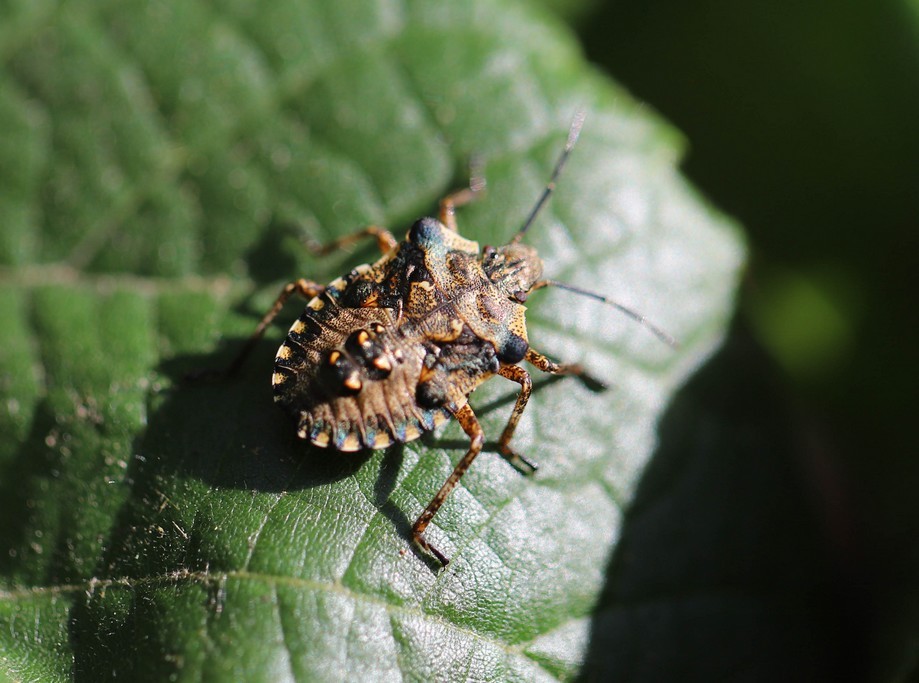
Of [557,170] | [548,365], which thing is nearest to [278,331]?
[548,365]

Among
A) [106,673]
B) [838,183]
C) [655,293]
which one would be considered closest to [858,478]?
[655,293]

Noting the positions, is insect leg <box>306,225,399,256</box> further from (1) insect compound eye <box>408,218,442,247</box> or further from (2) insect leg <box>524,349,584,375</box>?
(2) insect leg <box>524,349,584,375</box>

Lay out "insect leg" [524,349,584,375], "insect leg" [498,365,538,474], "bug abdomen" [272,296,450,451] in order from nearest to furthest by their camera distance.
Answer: "bug abdomen" [272,296,450,451] → "insect leg" [498,365,538,474] → "insect leg" [524,349,584,375]

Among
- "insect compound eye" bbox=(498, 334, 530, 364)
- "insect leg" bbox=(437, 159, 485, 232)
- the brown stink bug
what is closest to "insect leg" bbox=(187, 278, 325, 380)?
the brown stink bug

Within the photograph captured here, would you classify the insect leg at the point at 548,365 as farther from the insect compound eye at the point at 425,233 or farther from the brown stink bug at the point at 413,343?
the insect compound eye at the point at 425,233

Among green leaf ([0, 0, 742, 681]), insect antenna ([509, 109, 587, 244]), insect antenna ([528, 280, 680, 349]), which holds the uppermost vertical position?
insect antenna ([509, 109, 587, 244])

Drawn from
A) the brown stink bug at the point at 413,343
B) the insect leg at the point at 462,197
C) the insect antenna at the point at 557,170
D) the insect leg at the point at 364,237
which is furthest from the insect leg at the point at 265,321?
the insect antenna at the point at 557,170

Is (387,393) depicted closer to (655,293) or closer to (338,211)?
(338,211)
